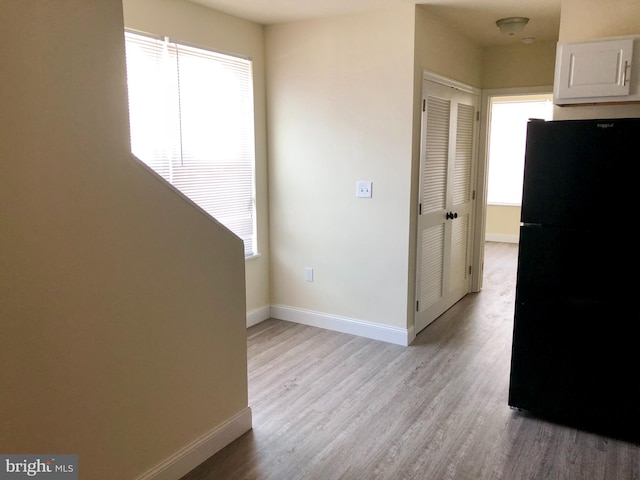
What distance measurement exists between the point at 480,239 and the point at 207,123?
310 cm

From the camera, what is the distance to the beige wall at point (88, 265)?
1.57 m

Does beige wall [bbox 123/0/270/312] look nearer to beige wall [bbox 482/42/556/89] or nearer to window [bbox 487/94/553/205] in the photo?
beige wall [bbox 482/42/556/89]

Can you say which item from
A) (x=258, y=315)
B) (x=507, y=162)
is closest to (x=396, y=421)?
(x=258, y=315)

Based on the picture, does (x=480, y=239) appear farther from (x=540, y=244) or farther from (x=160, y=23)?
(x=160, y=23)

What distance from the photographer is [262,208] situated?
14.2 feet

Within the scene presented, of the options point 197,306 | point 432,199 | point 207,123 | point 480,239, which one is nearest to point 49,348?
point 197,306

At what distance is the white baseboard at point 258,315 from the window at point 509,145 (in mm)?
5064

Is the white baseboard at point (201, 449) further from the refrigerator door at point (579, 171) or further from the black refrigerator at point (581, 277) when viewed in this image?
the refrigerator door at point (579, 171)

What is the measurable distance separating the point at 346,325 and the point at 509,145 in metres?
5.59

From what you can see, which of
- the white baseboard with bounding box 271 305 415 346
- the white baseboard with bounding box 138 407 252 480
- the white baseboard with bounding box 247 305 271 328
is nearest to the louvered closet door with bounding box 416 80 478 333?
the white baseboard with bounding box 271 305 415 346

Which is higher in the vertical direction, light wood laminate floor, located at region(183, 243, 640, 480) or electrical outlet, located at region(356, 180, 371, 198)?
→ electrical outlet, located at region(356, 180, 371, 198)

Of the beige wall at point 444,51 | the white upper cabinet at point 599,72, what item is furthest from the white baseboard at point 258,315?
the white upper cabinet at point 599,72

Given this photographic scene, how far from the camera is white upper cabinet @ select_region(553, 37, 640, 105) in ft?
8.15

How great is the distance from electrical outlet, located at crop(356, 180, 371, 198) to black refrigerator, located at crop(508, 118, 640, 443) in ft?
4.55
